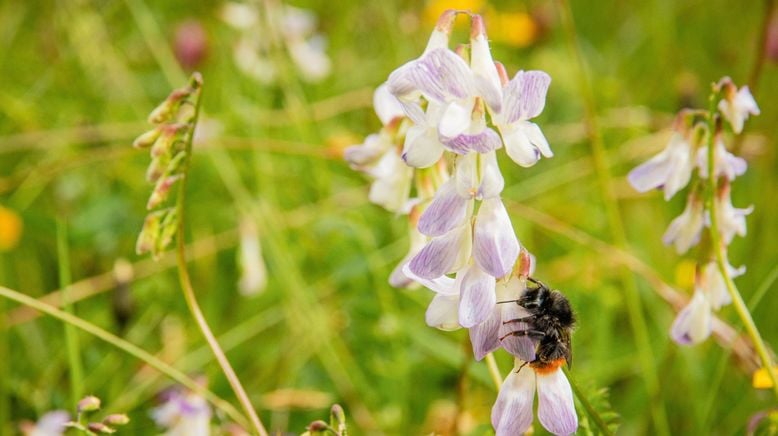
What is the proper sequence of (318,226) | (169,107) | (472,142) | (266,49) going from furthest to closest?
1. (266,49)
2. (318,226)
3. (169,107)
4. (472,142)

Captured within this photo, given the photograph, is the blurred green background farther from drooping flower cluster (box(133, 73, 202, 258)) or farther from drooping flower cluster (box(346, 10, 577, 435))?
drooping flower cluster (box(133, 73, 202, 258))

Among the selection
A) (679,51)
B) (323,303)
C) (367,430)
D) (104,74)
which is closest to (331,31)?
(104,74)

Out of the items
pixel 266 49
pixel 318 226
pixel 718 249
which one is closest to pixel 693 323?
pixel 718 249

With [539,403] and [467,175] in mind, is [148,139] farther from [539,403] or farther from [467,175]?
[539,403]

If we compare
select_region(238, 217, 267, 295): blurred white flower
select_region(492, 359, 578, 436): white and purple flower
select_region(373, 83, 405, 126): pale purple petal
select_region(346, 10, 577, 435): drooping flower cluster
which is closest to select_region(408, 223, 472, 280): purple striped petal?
select_region(346, 10, 577, 435): drooping flower cluster

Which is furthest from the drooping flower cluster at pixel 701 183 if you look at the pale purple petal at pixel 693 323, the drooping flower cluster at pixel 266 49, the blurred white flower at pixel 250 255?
the drooping flower cluster at pixel 266 49
